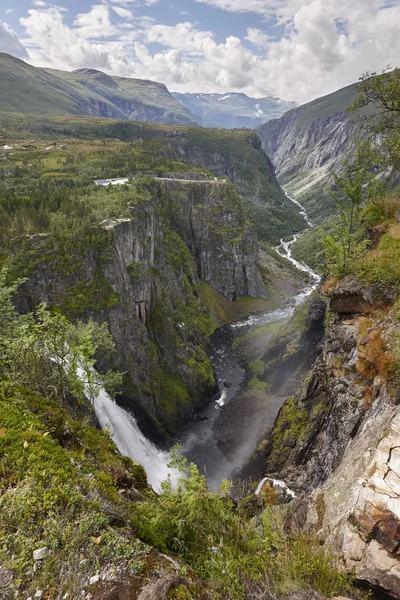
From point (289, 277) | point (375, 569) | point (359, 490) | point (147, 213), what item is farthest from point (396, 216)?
point (289, 277)

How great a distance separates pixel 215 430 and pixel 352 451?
3577 centimetres

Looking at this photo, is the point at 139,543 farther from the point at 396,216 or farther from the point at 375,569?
the point at 396,216

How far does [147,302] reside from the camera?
58219 millimetres

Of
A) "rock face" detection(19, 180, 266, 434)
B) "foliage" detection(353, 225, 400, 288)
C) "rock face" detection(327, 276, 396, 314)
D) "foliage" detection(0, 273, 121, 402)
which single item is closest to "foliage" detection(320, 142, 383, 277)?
"foliage" detection(353, 225, 400, 288)

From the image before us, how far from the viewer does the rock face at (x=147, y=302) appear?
43.3m

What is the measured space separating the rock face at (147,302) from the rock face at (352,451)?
78.2 feet

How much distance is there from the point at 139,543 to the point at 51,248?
1612 inches

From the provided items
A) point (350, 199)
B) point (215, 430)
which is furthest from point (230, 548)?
point (215, 430)

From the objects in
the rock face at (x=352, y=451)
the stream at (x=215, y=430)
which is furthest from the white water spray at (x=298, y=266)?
the rock face at (x=352, y=451)

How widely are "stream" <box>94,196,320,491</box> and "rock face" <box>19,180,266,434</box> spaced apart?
138 inches

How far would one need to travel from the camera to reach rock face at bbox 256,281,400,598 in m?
11.0

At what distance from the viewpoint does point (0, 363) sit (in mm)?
16672

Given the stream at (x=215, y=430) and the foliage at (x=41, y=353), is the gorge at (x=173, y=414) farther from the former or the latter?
the stream at (x=215, y=430)

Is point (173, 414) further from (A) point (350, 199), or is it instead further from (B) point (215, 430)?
(A) point (350, 199)
